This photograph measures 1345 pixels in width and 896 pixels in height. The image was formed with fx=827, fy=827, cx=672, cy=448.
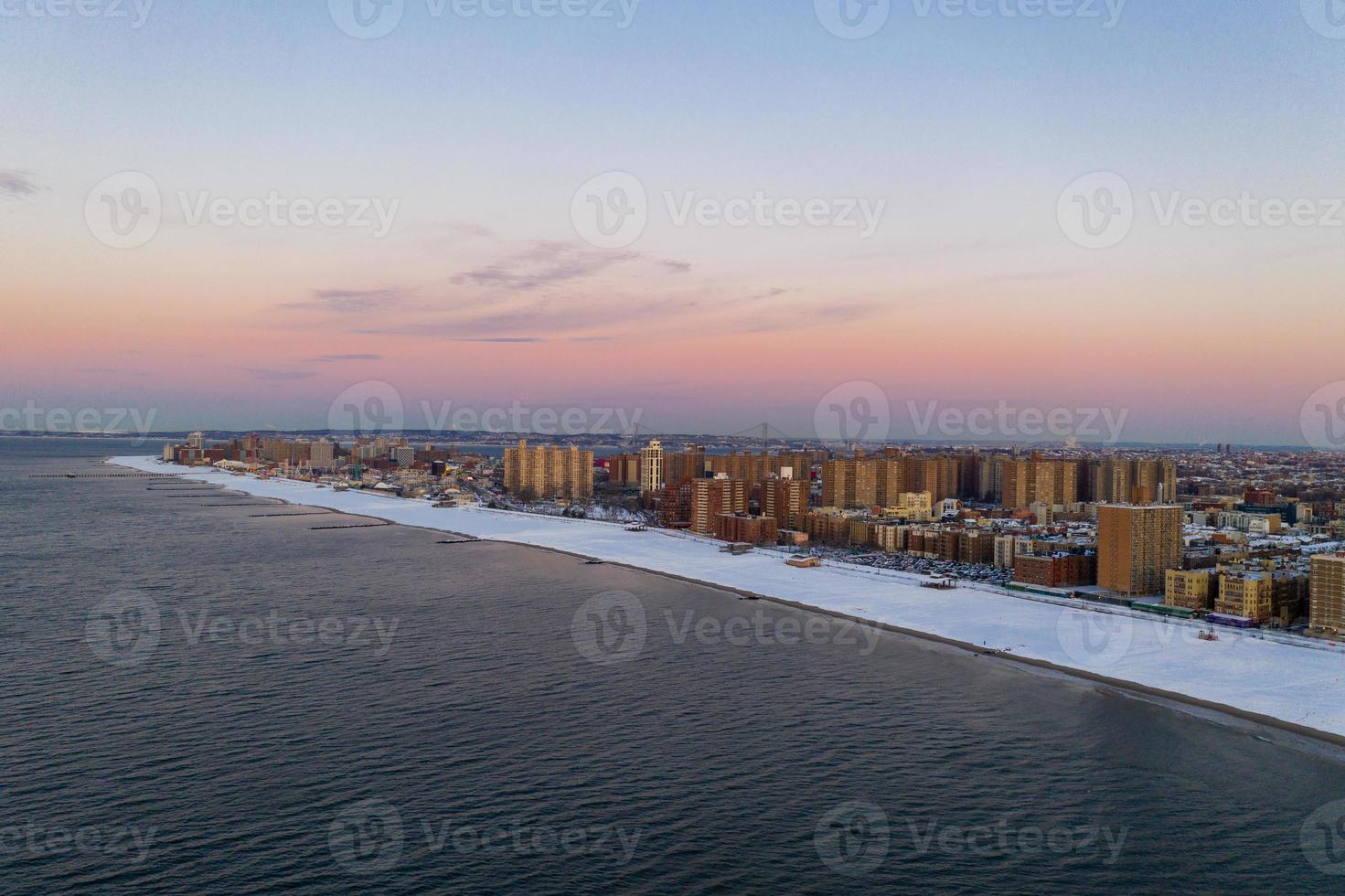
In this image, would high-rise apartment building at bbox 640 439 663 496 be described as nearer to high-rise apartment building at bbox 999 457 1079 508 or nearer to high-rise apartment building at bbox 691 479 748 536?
high-rise apartment building at bbox 691 479 748 536

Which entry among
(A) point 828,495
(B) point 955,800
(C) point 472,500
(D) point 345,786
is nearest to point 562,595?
(D) point 345,786

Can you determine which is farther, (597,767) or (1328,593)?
(1328,593)

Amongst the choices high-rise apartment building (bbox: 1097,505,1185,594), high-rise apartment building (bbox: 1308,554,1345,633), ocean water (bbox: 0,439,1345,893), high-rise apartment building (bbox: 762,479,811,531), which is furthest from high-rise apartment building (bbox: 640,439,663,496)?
Answer: high-rise apartment building (bbox: 1308,554,1345,633)

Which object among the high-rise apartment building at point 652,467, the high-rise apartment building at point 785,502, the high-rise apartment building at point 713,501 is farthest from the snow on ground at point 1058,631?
the high-rise apartment building at point 652,467

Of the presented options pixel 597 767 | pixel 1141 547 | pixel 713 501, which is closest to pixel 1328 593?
pixel 1141 547

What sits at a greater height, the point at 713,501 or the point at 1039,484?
the point at 1039,484

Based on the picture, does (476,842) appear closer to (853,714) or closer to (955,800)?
(955,800)

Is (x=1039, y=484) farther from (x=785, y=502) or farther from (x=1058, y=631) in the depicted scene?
(x=1058, y=631)
